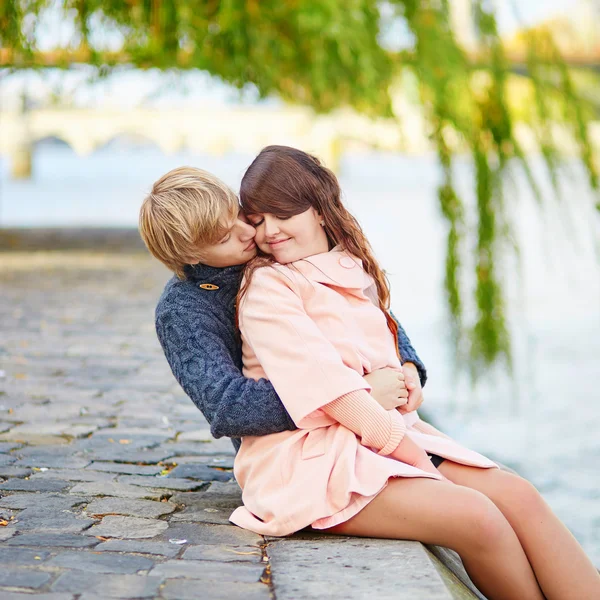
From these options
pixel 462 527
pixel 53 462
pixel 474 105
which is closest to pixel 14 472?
pixel 53 462

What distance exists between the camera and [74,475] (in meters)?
3.06

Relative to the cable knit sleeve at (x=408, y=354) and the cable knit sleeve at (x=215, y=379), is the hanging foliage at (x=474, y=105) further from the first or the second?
the cable knit sleeve at (x=215, y=379)

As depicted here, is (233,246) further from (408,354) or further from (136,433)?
(136,433)

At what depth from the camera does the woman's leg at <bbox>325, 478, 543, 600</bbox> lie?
234 centimetres

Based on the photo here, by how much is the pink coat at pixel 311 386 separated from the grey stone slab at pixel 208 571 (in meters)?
0.22

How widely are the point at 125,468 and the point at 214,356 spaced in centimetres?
86

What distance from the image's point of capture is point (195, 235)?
244 cm

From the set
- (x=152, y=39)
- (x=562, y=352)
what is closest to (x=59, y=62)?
(x=152, y=39)

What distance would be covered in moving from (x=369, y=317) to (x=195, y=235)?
1.67 ft

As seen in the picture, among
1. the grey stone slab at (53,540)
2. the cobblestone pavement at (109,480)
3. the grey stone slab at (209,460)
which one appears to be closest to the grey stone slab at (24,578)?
the cobblestone pavement at (109,480)

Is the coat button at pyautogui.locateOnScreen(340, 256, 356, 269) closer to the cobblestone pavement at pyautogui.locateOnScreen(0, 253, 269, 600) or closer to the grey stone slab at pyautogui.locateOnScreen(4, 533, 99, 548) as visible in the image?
the cobblestone pavement at pyautogui.locateOnScreen(0, 253, 269, 600)

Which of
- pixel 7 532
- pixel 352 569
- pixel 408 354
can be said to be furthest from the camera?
pixel 408 354

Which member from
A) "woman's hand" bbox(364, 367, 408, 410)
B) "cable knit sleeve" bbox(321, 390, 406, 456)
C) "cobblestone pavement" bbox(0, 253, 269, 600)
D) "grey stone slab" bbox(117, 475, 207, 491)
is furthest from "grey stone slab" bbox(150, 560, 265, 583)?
"grey stone slab" bbox(117, 475, 207, 491)

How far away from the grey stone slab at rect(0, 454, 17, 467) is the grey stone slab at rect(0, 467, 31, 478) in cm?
6
